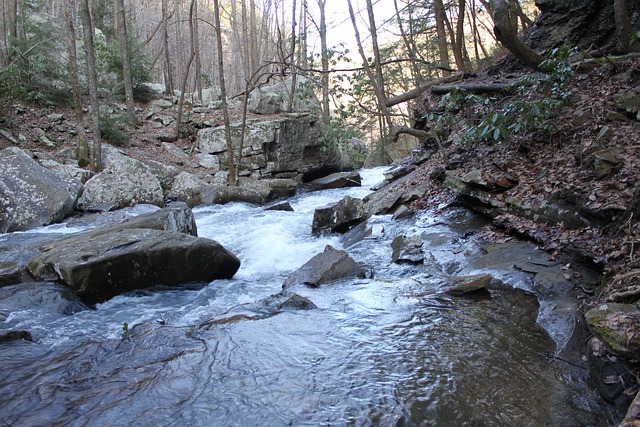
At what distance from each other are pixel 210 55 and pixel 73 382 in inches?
1779

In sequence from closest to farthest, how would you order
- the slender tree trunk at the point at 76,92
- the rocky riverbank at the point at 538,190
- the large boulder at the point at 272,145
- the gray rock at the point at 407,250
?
1. the rocky riverbank at the point at 538,190
2. the gray rock at the point at 407,250
3. the slender tree trunk at the point at 76,92
4. the large boulder at the point at 272,145

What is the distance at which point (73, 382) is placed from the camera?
3400 mm

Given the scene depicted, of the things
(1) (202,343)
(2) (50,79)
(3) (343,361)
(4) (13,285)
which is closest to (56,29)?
(2) (50,79)

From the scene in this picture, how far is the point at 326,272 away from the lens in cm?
607

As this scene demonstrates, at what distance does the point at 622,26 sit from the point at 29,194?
12.9 meters

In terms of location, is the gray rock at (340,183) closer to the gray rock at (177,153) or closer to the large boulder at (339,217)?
the gray rock at (177,153)

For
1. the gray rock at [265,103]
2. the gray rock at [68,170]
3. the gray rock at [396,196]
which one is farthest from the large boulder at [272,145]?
the gray rock at [396,196]

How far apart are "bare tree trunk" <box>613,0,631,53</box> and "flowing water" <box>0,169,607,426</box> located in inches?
207

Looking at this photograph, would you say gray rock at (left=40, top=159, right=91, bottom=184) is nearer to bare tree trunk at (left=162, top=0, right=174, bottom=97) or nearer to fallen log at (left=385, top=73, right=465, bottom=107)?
fallen log at (left=385, top=73, right=465, bottom=107)

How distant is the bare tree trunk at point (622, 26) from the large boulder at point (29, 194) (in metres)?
12.3

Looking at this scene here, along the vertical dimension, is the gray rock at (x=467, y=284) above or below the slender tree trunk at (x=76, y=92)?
below

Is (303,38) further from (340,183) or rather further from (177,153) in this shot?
(177,153)

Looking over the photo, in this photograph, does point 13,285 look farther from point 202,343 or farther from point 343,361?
point 343,361

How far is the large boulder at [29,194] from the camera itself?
350 inches
